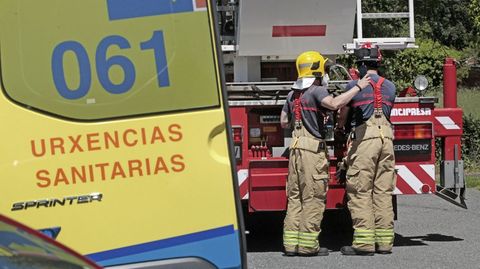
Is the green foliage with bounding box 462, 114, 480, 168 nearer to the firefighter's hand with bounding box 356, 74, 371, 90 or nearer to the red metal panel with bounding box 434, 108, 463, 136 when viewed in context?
the red metal panel with bounding box 434, 108, 463, 136

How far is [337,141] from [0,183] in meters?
4.39

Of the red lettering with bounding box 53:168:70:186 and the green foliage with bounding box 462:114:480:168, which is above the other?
the red lettering with bounding box 53:168:70:186

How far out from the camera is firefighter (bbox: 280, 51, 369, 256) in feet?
23.9

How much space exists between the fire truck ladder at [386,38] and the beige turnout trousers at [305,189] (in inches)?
47.7

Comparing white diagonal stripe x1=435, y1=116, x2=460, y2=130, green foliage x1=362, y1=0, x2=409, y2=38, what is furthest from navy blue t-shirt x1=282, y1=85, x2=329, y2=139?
white diagonal stripe x1=435, y1=116, x2=460, y2=130

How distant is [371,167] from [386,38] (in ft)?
4.93

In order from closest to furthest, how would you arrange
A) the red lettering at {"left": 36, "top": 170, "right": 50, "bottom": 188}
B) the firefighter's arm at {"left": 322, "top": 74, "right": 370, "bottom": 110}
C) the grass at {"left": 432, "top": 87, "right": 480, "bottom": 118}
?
the red lettering at {"left": 36, "top": 170, "right": 50, "bottom": 188}
the firefighter's arm at {"left": 322, "top": 74, "right": 370, "bottom": 110}
the grass at {"left": 432, "top": 87, "right": 480, "bottom": 118}

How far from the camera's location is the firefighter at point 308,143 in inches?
287

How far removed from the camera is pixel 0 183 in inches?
156

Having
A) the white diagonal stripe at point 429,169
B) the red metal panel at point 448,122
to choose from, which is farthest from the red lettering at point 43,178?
the red metal panel at point 448,122

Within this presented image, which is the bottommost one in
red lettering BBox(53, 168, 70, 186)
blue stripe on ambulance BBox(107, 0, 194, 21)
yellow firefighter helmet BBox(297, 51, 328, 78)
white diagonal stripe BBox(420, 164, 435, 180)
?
white diagonal stripe BBox(420, 164, 435, 180)

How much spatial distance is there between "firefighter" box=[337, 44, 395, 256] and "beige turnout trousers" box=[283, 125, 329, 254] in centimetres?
32

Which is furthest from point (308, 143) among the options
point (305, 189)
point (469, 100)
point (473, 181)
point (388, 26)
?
point (469, 100)

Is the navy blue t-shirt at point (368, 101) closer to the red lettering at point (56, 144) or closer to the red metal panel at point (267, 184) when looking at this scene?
the red metal panel at point (267, 184)
